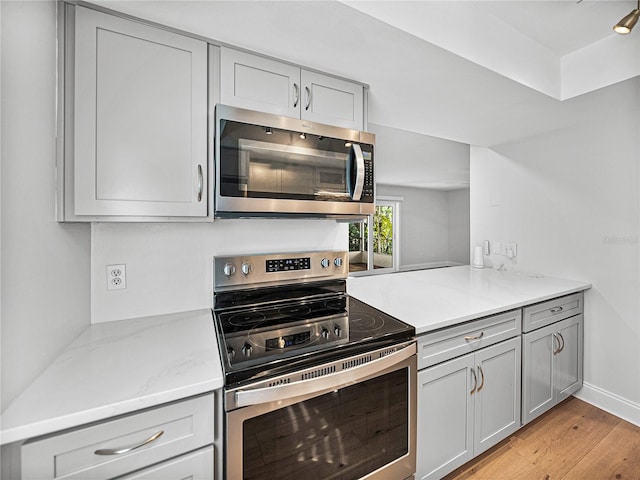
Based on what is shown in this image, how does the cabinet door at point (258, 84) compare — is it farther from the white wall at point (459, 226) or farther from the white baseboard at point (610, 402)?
the white wall at point (459, 226)

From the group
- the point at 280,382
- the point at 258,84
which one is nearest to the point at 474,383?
the point at 280,382

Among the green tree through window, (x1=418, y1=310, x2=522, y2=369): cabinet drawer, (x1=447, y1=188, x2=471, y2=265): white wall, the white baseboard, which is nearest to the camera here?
(x1=418, y1=310, x2=522, y2=369): cabinet drawer

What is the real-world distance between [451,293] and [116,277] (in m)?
1.86

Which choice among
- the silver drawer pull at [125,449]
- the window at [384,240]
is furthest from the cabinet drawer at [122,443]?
the window at [384,240]

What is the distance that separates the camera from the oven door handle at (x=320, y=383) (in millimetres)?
938

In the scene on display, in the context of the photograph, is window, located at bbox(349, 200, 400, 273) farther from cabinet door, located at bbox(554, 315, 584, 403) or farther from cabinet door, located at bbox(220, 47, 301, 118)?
cabinet door, located at bbox(220, 47, 301, 118)

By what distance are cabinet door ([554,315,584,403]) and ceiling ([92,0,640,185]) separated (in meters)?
1.51

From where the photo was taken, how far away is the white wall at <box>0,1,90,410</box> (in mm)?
776

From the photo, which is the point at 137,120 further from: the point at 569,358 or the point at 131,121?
the point at 569,358

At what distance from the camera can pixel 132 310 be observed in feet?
4.57

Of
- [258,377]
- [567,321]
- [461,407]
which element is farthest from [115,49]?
A: [567,321]

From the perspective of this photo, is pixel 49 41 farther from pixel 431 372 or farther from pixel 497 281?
pixel 497 281

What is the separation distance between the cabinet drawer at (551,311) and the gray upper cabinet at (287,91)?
1.52m

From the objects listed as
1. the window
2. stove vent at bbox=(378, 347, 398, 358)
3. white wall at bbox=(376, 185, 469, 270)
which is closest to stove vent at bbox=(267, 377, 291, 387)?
stove vent at bbox=(378, 347, 398, 358)
